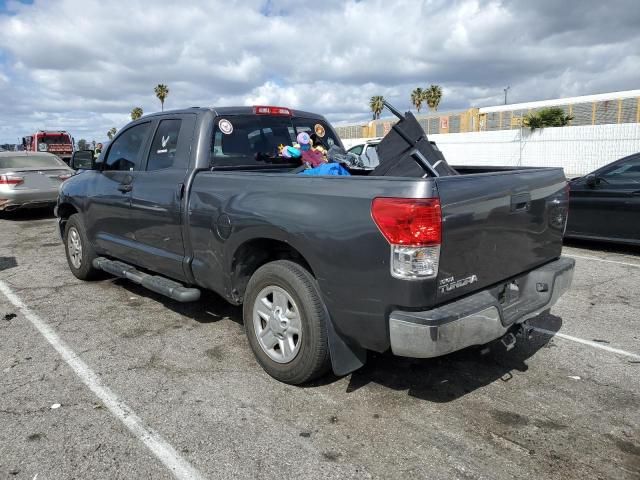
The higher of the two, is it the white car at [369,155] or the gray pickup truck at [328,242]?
the white car at [369,155]

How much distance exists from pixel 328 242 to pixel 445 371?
59.8 inches

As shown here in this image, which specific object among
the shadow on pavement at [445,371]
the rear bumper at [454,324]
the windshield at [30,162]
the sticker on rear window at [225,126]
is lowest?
the shadow on pavement at [445,371]

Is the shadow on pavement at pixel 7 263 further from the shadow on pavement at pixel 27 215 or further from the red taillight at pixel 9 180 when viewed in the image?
the shadow on pavement at pixel 27 215

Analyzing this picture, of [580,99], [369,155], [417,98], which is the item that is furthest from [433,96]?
[369,155]

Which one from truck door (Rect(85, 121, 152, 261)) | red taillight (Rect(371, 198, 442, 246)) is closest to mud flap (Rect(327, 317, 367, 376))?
red taillight (Rect(371, 198, 442, 246))

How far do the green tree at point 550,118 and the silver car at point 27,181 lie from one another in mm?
22379

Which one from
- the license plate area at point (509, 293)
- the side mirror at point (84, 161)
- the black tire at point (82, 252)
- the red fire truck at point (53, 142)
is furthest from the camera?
the red fire truck at point (53, 142)

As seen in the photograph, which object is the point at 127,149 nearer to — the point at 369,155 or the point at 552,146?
the point at 369,155

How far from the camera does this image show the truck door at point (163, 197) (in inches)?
174

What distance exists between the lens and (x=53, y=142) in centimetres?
2458

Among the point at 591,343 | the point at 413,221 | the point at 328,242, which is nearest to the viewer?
the point at 413,221

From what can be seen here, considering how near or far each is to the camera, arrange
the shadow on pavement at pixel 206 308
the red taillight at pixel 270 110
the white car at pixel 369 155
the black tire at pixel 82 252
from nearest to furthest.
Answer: the red taillight at pixel 270 110 < the shadow on pavement at pixel 206 308 < the white car at pixel 369 155 < the black tire at pixel 82 252

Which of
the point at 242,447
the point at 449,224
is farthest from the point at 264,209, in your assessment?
the point at 242,447

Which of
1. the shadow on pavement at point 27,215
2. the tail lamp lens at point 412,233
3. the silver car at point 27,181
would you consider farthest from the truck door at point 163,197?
the shadow on pavement at point 27,215
